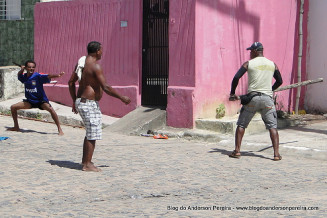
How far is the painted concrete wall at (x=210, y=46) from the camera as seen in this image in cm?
1086

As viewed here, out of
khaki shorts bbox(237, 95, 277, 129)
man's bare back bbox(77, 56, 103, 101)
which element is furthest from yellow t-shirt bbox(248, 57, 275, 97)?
man's bare back bbox(77, 56, 103, 101)

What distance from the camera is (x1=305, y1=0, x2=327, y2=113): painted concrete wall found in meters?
13.2

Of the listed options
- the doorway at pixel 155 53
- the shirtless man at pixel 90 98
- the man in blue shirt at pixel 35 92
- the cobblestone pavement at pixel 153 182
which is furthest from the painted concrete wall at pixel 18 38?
the shirtless man at pixel 90 98

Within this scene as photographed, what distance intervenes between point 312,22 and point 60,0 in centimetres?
643

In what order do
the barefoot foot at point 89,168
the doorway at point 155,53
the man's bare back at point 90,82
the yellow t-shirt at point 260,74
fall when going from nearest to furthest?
1. the man's bare back at point 90,82
2. the barefoot foot at point 89,168
3. the yellow t-shirt at point 260,74
4. the doorway at point 155,53

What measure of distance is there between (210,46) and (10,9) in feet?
25.5

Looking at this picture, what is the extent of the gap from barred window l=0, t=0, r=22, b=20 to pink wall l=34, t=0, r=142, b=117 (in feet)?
6.67

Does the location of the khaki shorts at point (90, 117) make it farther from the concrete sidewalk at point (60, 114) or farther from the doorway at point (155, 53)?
the doorway at point (155, 53)

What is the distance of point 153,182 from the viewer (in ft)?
21.4

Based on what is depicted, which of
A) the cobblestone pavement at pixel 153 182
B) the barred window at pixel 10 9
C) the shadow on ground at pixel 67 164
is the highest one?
the barred window at pixel 10 9

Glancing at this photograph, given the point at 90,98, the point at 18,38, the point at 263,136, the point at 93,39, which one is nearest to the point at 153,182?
the point at 90,98

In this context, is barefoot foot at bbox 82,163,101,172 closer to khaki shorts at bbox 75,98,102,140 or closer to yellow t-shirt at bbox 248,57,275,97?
khaki shorts at bbox 75,98,102,140

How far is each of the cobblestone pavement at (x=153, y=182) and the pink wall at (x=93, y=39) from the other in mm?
2971

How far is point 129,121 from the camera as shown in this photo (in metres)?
11.4
